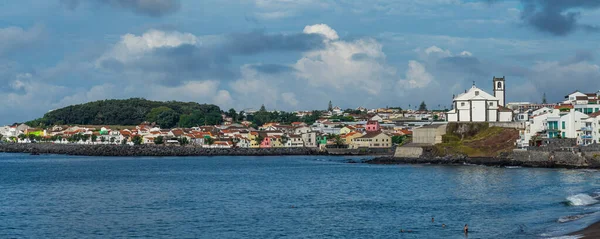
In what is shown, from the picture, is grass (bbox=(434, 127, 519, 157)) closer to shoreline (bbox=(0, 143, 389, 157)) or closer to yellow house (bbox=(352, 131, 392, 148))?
shoreline (bbox=(0, 143, 389, 157))

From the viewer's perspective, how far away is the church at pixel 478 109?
242ft

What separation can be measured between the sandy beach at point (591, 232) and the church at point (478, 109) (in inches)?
1953

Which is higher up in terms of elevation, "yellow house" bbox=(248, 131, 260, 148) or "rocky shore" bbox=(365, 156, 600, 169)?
"yellow house" bbox=(248, 131, 260, 148)

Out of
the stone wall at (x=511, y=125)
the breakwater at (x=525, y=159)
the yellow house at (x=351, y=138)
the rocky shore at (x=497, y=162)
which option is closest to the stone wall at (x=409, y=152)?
the breakwater at (x=525, y=159)

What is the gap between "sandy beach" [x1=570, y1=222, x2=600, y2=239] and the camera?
22.4m

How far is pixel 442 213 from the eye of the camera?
30.8 m

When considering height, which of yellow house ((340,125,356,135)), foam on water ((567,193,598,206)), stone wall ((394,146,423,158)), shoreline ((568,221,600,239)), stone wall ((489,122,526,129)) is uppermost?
yellow house ((340,125,356,135))

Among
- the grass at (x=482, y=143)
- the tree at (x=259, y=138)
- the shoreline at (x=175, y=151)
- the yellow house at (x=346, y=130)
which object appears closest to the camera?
the grass at (x=482, y=143)

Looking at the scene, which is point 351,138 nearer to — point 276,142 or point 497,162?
point 276,142

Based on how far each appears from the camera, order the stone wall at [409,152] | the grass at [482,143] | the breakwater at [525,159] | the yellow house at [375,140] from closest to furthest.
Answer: the breakwater at [525,159], the grass at [482,143], the stone wall at [409,152], the yellow house at [375,140]

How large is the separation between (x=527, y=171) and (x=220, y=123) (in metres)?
107

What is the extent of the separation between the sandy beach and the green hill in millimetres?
127266

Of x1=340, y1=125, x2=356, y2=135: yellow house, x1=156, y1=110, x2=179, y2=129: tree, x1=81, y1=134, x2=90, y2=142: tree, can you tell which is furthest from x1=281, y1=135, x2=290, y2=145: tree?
x1=156, y1=110, x2=179, y2=129: tree

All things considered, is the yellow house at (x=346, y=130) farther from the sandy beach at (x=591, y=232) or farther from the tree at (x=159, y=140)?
the sandy beach at (x=591, y=232)
